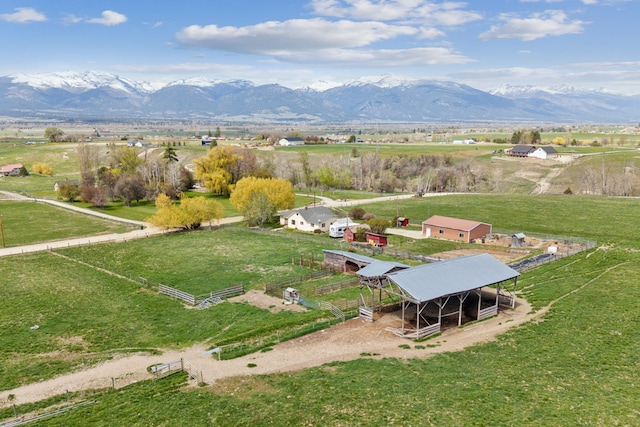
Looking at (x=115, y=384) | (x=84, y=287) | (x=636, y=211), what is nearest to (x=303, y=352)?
(x=115, y=384)

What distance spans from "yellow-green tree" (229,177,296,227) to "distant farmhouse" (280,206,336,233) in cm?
484

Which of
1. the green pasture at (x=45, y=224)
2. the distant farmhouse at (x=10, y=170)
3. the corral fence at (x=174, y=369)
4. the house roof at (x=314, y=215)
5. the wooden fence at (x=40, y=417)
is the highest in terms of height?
the distant farmhouse at (x=10, y=170)

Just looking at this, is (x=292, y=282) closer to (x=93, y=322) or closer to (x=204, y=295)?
(x=204, y=295)

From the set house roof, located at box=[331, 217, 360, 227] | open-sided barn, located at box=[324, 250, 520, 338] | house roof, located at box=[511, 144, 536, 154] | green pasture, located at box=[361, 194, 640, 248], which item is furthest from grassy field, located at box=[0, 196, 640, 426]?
house roof, located at box=[511, 144, 536, 154]

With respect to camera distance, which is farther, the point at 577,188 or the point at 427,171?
the point at 427,171

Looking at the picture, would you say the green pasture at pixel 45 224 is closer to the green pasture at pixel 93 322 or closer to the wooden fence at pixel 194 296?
the green pasture at pixel 93 322

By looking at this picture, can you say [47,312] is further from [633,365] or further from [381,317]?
[633,365]

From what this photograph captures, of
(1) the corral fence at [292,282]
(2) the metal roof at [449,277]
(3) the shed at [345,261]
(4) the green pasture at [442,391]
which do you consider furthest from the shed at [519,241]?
(4) the green pasture at [442,391]

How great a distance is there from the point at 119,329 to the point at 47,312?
28.2 ft

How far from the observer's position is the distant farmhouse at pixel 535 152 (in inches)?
5866

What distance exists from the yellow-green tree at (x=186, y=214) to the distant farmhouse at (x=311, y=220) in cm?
1304

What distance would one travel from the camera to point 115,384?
28359 mm

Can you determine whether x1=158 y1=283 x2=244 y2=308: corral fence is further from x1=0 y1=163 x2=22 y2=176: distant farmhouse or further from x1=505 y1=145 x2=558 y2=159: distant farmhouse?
x1=505 y1=145 x2=558 y2=159: distant farmhouse

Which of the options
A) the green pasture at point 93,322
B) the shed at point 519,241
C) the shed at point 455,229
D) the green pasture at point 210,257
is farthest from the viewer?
the shed at point 455,229
